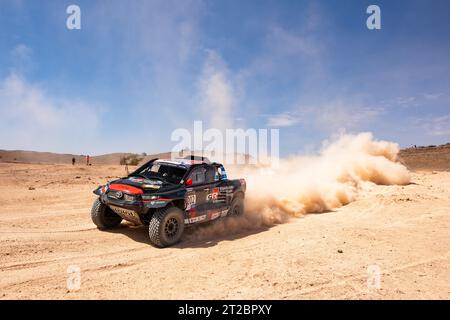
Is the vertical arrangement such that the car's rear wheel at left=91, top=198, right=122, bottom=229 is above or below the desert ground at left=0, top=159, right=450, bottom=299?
above

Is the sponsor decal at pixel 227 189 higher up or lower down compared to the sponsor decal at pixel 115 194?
lower down

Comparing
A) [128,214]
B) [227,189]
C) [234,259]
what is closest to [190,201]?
[128,214]

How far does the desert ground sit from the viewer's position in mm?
5344

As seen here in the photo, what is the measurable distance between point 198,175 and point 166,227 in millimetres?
1772

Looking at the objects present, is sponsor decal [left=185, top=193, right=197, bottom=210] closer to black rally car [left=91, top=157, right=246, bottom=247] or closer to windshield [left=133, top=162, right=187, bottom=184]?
black rally car [left=91, top=157, right=246, bottom=247]

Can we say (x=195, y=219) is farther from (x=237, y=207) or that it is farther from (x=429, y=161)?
(x=429, y=161)

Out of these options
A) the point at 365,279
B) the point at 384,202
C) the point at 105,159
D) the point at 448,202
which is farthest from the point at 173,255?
the point at 105,159

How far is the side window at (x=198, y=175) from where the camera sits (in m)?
8.79

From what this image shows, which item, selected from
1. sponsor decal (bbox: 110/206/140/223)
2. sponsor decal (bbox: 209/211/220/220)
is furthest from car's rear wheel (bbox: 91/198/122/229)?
sponsor decal (bbox: 209/211/220/220)

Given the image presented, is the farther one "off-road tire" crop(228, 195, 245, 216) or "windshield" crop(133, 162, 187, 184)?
"off-road tire" crop(228, 195, 245, 216)

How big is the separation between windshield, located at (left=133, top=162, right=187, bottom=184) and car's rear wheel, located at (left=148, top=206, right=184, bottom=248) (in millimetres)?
1000

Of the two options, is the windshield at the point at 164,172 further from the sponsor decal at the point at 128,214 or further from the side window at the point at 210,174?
the sponsor decal at the point at 128,214

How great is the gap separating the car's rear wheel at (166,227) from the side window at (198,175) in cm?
110

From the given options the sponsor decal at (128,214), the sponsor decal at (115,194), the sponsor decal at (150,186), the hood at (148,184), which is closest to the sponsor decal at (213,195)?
the hood at (148,184)
